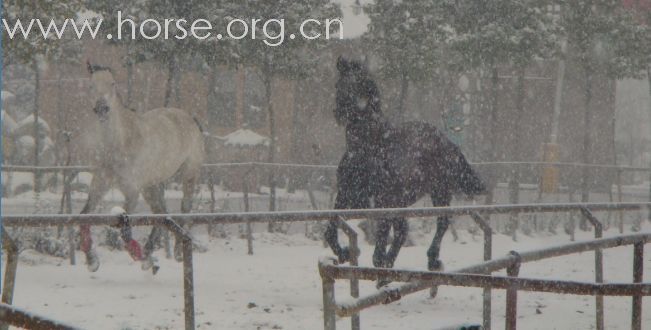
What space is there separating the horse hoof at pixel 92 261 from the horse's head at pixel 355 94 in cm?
312

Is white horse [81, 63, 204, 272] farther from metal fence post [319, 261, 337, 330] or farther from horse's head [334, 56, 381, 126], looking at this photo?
metal fence post [319, 261, 337, 330]

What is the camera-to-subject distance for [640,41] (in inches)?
800

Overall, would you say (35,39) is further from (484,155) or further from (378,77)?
(484,155)

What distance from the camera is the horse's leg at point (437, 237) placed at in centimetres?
940

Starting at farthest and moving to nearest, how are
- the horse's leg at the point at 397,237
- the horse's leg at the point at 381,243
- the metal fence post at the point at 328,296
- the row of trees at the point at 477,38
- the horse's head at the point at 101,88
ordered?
the row of trees at the point at 477,38
the horse's head at the point at 101,88
the horse's leg at the point at 397,237
the horse's leg at the point at 381,243
the metal fence post at the point at 328,296

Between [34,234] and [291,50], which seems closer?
[34,234]

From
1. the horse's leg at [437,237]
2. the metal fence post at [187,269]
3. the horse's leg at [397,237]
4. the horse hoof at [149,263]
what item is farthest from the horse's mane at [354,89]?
the metal fence post at [187,269]

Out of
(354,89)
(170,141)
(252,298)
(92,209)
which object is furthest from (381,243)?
(170,141)

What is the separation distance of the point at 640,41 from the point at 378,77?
5.93m

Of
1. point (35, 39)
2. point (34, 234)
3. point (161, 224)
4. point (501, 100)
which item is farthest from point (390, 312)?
point (501, 100)

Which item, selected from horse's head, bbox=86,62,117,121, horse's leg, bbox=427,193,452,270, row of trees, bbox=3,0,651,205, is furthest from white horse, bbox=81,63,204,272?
row of trees, bbox=3,0,651,205

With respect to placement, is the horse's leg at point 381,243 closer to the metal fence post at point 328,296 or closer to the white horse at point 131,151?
the white horse at point 131,151

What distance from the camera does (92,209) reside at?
34.0ft

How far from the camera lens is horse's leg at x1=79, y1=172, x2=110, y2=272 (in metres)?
9.85
